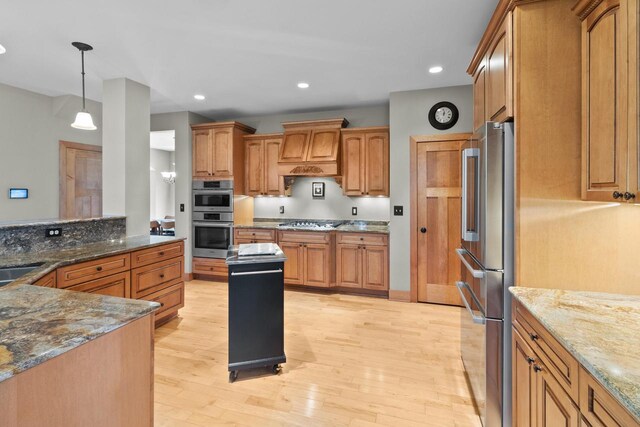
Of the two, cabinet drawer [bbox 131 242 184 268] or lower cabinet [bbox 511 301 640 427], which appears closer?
lower cabinet [bbox 511 301 640 427]

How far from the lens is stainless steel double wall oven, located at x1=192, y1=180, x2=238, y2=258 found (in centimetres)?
496

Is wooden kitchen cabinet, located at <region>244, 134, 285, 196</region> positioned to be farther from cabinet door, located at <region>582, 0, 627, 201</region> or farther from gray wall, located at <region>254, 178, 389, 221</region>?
cabinet door, located at <region>582, 0, 627, 201</region>

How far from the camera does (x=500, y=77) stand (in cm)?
191

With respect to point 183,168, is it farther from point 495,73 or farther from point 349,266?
point 495,73

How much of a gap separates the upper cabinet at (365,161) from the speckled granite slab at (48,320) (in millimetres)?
3478

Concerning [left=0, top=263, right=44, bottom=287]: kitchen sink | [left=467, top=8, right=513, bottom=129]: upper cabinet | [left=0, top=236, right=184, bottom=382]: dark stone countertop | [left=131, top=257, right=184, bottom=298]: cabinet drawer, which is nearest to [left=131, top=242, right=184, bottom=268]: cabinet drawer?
[left=131, top=257, right=184, bottom=298]: cabinet drawer

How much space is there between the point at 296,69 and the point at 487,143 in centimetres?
234

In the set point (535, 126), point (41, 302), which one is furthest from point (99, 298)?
point (535, 126)

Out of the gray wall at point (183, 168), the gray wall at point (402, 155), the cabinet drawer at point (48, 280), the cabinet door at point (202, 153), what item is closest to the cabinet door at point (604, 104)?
the gray wall at point (402, 155)

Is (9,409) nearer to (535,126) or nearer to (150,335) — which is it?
(150,335)

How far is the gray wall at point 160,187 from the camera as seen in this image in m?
8.37

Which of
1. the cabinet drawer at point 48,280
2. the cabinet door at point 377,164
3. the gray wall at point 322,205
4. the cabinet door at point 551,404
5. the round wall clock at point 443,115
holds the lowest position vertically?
the cabinet door at point 551,404

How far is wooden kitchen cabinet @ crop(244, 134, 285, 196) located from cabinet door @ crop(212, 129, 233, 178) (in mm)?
321

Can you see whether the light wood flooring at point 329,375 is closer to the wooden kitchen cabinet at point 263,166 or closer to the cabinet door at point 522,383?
the cabinet door at point 522,383
